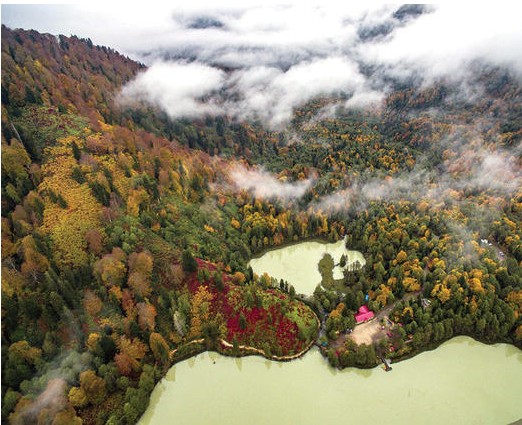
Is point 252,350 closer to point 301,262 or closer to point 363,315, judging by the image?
point 363,315

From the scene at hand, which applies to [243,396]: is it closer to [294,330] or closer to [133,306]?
[294,330]

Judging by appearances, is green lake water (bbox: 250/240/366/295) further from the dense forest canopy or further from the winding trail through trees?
the winding trail through trees

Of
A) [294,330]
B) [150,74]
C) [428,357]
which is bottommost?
[428,357]

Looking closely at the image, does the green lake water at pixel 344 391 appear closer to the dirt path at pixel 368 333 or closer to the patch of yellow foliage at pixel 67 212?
the dirt path at pixel 368 333

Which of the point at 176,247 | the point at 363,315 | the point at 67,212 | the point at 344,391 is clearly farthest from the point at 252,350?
the point at 67,212

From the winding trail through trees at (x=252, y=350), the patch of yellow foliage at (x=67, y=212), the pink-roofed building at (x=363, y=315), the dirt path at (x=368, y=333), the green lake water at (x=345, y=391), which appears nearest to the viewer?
the green lake water at (x=345, y=391)

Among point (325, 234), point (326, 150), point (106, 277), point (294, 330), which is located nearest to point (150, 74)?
point (326, 150)

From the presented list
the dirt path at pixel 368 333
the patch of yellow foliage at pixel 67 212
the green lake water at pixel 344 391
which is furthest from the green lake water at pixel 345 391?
the patch of yellow foliage at pixel 67 212

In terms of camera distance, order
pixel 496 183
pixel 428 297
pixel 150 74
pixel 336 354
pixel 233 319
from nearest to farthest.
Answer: pixel 336 354 → pixel 233 319 → pixel 428 297 → pixel 496 183 → pixel 150 74
